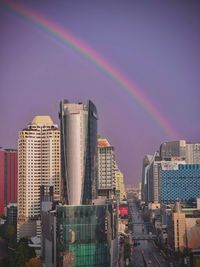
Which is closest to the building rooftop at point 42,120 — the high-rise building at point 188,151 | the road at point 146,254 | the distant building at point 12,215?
the distant building at point 12,215

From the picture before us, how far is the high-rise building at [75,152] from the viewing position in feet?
29.6

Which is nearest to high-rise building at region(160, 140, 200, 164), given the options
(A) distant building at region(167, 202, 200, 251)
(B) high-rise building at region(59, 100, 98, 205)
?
(A) distant building at region(167, 202, 200, 251)

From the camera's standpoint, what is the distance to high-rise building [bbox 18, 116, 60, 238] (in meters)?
12.8

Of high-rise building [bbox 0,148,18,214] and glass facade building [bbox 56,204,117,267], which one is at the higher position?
high-rise building [bbox 0,148,18,214]

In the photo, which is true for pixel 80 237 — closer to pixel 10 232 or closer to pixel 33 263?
pixel 33 263

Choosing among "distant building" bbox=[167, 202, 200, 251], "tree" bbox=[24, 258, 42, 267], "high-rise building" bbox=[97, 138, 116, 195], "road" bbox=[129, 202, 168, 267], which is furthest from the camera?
"high-rise building" bbox=[97, 138, 116, 195]

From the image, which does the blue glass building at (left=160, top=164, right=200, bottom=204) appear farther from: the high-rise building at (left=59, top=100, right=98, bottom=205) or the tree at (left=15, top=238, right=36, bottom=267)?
the tree at (left=15, top=238, right=36, bottom=267)

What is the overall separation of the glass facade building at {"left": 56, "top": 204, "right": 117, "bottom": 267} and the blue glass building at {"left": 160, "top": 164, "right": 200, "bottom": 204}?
507 inches

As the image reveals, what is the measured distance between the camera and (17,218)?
1273cm

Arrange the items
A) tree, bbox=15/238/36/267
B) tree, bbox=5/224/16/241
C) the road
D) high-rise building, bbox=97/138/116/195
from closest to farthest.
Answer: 1. tree, bbox=15/238/36/267
2. the road
3. tree, bbox=5/224/16/241
4. high-rise building, bbox=97/138/116/195

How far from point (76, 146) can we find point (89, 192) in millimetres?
883

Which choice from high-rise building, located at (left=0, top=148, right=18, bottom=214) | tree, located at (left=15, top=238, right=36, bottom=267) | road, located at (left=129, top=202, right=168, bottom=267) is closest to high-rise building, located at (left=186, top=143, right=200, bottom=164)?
road, located at (left=129, top=202, right=168, bottom=267)

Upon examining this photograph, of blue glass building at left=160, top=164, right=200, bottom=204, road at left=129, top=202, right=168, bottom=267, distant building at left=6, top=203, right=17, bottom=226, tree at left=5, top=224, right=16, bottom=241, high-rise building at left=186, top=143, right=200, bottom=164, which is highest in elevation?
high-rise building at left=186, top=143, right=200, bottom=164

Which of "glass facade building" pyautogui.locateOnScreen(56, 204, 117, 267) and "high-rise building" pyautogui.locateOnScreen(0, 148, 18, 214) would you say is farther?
"high-rise building" pyautogui.locateOnScreen(0, 148, 18, 214)
